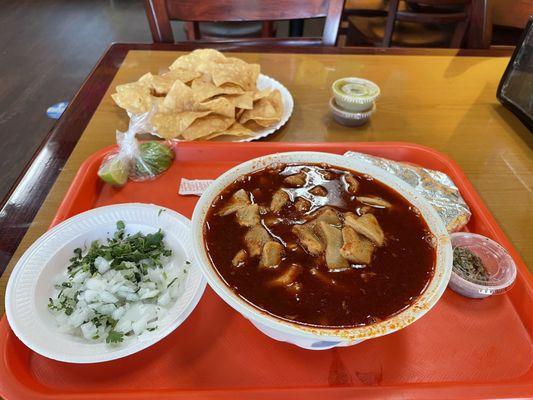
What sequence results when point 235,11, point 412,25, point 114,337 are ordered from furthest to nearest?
point 412,25
point 235,11
point 114,337

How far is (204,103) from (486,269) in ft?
4.18

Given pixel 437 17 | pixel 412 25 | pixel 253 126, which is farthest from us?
pixel 412 25

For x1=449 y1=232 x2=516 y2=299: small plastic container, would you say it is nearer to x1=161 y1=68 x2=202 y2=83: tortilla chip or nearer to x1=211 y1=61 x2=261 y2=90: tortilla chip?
x1=211 y1=61 x2=261 y2=90: tortilla chip

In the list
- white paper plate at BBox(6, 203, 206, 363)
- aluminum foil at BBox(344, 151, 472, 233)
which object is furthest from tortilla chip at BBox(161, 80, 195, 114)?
aluminum foil at BBox(344, 151, 472, 233)

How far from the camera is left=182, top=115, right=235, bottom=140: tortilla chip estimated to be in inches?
68.5

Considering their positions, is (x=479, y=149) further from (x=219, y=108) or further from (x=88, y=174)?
(x=88, y=174)

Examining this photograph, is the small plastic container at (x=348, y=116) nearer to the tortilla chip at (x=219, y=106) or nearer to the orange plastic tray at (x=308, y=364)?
the tortilla chip at (x=219, y=106)

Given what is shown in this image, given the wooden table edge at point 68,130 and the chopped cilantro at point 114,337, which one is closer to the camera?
the chopped cilantro at point 114,337

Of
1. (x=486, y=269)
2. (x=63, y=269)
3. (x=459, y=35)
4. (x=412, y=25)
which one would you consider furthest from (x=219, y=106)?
(x=412, y=25)

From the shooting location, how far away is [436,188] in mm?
1472

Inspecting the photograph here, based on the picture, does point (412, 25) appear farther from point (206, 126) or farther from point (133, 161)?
point (133, 161)

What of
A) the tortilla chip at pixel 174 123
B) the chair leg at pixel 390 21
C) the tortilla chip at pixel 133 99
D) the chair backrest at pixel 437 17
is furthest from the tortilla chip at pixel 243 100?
the chair leg at pixel 390 21

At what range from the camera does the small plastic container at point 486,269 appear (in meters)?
1.16

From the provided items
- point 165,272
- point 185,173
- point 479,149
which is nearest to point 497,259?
point 479,149
